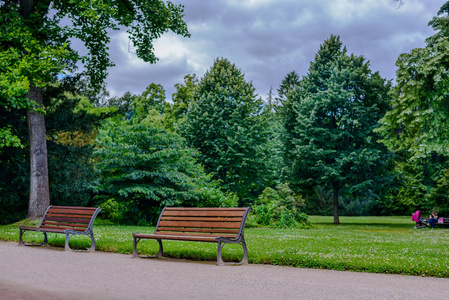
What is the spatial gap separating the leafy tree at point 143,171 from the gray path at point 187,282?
981cm

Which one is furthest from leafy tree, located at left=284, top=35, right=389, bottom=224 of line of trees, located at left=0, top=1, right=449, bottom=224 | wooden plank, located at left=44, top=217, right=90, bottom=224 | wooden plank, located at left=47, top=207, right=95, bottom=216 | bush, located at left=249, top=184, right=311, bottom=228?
wooden plank, located at left=44, top=217, right=90, bottom=224

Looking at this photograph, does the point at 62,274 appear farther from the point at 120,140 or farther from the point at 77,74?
the point at 77,74

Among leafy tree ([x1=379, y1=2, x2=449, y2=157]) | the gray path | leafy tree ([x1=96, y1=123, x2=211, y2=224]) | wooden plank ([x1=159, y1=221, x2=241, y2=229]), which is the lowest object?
the gray path

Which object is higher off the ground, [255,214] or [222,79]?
[222,79]

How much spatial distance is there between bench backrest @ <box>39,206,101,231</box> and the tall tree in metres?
4.87

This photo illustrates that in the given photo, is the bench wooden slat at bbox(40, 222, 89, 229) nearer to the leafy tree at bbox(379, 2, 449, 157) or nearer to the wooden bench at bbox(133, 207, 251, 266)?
the wooden bench at bbox(133, 207, 251, 266)

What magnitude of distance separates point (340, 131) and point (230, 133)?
8039 millimetres

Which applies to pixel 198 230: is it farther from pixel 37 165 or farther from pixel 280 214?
pixel 280 214

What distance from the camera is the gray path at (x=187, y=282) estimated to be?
520 cm

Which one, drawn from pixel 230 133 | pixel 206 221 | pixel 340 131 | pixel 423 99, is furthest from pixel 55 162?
pixel 423 99

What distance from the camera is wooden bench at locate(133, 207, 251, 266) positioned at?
25.6 feet

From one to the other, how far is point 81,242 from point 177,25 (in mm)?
12555

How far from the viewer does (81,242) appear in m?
10.4

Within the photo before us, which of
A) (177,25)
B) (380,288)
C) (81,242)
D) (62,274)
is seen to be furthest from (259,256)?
(177,25)
